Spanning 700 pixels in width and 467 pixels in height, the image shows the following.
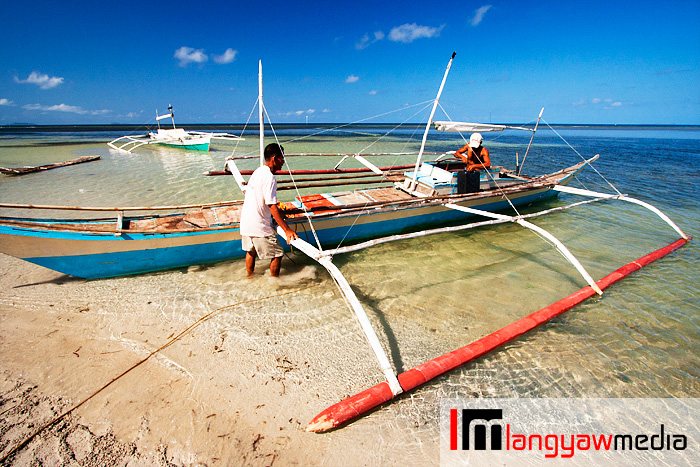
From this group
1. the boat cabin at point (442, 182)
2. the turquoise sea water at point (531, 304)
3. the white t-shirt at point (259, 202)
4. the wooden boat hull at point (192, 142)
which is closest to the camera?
the turquoise sea water at point (531, 304)

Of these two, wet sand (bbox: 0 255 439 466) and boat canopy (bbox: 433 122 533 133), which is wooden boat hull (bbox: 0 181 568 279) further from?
boat canopy (bbox: 433 122 533 133)

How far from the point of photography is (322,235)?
590cm

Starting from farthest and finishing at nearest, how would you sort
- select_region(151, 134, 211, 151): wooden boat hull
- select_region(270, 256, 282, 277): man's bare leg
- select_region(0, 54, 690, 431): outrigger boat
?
1. select_region(151, 134, 211, 151): wooden boat hull
2. select_region(270, 256, 282, 277): man's bare leg
3. select_region(0, 54, 690, 431): outrigger boat

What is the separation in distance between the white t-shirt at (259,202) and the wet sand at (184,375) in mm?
1090

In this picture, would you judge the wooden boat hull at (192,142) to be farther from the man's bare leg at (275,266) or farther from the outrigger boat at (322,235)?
the man's bare leg at (275,266)

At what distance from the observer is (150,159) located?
1797 centimetres

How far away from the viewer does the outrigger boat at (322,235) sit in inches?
128

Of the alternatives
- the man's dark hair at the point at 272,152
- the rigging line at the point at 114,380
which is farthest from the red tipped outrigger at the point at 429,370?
the man's dark hair at the point at 272,152

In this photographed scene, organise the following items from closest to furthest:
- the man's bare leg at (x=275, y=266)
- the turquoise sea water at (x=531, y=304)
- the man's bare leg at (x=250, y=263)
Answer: the turquoise sea water at (x=531, y=304) < the man's bare leg at (x=275, y=266) < the man's bare leg at (x=250, y=263)

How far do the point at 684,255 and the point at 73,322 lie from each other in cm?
1165

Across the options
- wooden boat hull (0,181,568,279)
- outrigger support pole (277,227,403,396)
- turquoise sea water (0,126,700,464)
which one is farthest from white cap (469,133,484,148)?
outrigger support pole (277,227,403,396)

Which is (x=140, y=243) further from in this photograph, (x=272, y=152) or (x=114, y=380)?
(x=272, y=152)

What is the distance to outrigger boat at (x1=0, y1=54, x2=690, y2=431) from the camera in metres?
3.25

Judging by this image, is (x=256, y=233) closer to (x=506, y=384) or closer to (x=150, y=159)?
(x=506, y=384)
